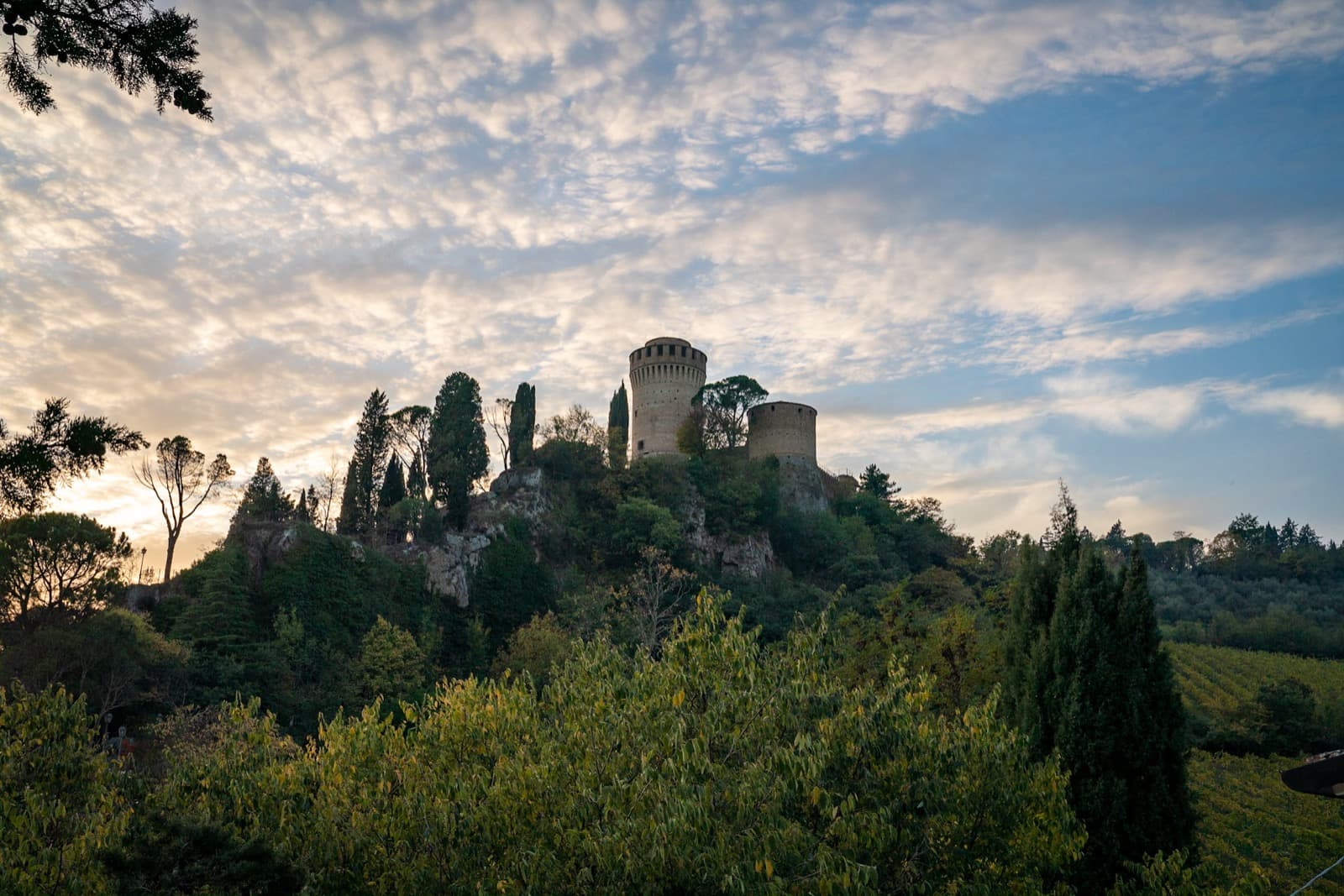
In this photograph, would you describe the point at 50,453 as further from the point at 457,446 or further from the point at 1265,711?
the point at 1265,711

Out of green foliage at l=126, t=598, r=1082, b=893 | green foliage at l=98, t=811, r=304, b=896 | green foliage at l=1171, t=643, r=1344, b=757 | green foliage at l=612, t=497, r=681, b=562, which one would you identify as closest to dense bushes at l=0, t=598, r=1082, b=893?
green foliage at l=126, t=598, r=1082, b=893

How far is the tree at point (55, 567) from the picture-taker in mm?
33656

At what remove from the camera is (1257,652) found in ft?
189

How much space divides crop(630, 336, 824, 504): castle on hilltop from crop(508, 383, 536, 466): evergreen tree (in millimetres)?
9129

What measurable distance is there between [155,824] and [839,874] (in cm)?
766

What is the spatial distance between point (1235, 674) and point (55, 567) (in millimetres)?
62194

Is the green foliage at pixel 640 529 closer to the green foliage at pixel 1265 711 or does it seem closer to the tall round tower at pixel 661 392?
the tall round tower at pixel 661 392

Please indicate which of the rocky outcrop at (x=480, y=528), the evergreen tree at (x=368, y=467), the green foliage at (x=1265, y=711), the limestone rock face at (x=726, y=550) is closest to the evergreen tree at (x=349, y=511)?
the evergreen tree at (x=368, y=467)

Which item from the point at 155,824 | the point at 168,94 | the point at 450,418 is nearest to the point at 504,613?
the point at 450,418

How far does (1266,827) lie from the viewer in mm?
23812

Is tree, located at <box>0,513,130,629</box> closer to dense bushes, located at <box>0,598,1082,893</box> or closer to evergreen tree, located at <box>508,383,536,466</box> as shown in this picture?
evergreen tree, located at <box>508,383,536,466</box>

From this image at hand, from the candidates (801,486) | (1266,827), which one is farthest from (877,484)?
(1266,827)

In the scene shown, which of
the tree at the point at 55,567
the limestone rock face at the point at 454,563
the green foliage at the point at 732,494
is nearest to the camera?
the tree at the point at 55,567

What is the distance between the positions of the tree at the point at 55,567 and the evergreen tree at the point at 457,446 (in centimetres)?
1591
